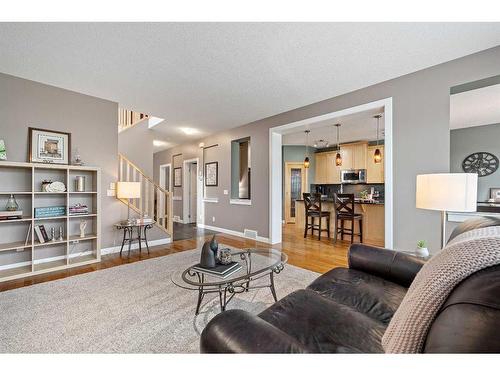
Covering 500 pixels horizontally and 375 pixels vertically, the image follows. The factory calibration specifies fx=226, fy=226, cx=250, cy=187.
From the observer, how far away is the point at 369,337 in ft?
3.30

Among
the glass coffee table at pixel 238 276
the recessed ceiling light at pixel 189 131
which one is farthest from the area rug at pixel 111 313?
the recessed ceiling light at pixel 189 131

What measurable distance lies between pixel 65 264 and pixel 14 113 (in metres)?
2.13

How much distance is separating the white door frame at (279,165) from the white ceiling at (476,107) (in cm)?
151

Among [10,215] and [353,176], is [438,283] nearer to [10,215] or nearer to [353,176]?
[10,215]

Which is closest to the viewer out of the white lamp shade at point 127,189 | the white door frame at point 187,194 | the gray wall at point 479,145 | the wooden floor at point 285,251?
the wooden floor at point 285,251

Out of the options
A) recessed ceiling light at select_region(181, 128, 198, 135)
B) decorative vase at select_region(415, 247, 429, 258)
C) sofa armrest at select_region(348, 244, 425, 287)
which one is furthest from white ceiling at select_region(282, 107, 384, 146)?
sofa armrest at select_region(348, 244, 425, 287)

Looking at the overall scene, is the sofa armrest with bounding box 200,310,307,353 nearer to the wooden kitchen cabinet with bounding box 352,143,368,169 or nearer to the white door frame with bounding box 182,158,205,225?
the white door frame with bounding box 182,158,205,225

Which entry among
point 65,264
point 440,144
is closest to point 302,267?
point 440,144

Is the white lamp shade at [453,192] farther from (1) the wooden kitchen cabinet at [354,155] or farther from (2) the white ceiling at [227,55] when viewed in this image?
(1) the wooden kitchen cabinet at [354,155]

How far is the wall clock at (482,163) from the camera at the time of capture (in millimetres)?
5266

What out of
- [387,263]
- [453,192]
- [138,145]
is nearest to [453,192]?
[453,192]

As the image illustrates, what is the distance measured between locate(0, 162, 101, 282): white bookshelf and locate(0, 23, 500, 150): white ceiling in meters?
1.26

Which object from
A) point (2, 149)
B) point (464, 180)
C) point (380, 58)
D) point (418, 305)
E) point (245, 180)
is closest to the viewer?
point (418, 305)
